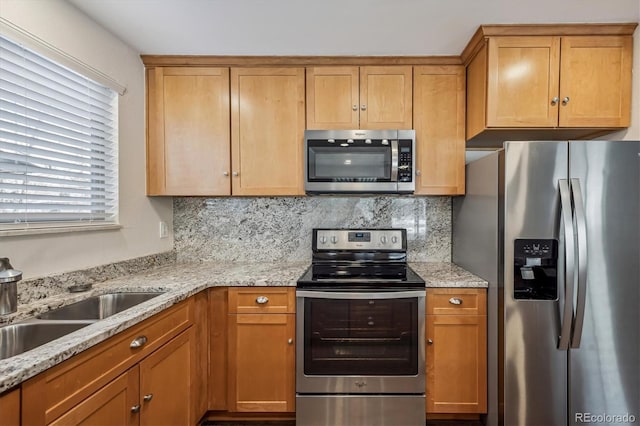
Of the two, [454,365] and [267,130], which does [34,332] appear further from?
[454,365]

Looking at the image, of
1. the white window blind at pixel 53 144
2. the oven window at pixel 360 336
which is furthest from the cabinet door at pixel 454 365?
the white window blind at pixel 53 144

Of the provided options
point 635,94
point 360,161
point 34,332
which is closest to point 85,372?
point 34,332

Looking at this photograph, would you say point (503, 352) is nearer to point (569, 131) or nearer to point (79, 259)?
point (569, 131)

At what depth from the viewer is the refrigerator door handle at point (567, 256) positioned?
1560 millimetres

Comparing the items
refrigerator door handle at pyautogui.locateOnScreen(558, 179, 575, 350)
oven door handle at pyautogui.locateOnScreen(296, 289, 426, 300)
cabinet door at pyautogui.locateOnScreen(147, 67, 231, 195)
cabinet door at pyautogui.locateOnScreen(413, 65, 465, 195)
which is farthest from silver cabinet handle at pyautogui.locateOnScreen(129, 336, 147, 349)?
refrigerator door handle at pyautogui.locateOnScreen(558, 179, 575, 350)

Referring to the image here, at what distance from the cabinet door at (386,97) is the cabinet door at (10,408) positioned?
207 cm

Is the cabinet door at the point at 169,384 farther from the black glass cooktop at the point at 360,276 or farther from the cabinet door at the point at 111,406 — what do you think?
the black glass cooktop at the point at 360,276

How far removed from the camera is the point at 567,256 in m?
1.58

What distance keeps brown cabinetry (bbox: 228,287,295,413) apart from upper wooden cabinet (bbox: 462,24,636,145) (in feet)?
5.56

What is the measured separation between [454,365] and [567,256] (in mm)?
882

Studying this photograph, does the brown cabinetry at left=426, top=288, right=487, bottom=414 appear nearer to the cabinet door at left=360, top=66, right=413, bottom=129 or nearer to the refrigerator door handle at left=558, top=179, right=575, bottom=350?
the refrigerator door handle at left=558, top=179, right=575, bottom=350

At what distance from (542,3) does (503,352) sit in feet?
6.06

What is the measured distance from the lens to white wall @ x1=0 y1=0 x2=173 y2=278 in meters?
1.47

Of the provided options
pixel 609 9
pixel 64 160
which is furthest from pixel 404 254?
pixel 64 160
